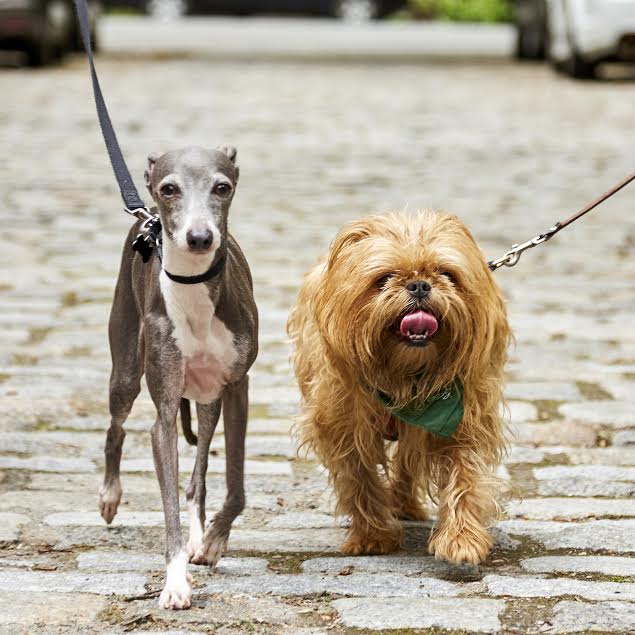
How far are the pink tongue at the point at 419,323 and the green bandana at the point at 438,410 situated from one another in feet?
1.01

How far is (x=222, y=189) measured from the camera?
3.39 m

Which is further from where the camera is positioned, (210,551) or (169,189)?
(210,551)

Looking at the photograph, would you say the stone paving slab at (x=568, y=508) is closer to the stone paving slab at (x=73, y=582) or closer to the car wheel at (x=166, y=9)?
the stone paving slab at (x=73, y=582)

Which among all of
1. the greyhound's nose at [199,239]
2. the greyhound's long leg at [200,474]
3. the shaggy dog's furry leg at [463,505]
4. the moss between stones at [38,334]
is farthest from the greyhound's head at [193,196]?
the moss between stones at [38,334]

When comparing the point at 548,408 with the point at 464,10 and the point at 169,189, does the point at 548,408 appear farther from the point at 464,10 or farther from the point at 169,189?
the point at 464,10

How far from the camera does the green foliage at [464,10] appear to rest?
125ft

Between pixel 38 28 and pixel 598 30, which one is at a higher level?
pixel 598 30

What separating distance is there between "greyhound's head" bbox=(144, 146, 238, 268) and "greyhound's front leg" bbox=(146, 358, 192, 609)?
40 cm

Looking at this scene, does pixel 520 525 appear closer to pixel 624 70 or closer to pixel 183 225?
pixel 183 225

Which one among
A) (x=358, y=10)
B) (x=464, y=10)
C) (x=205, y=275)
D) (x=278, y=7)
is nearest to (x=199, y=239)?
(x=205, y=275)

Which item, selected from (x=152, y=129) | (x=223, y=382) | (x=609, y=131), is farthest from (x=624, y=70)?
(x=223, y=382)

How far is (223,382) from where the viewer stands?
12.3 feet

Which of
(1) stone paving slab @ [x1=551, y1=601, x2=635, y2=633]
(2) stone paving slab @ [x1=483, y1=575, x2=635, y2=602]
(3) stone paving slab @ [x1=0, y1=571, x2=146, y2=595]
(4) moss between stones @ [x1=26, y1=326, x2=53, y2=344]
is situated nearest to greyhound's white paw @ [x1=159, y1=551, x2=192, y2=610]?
(3) stone paving slab @ [x1=0, y1=571, x2=146, y2=595]

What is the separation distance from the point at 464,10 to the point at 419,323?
36033 mm
